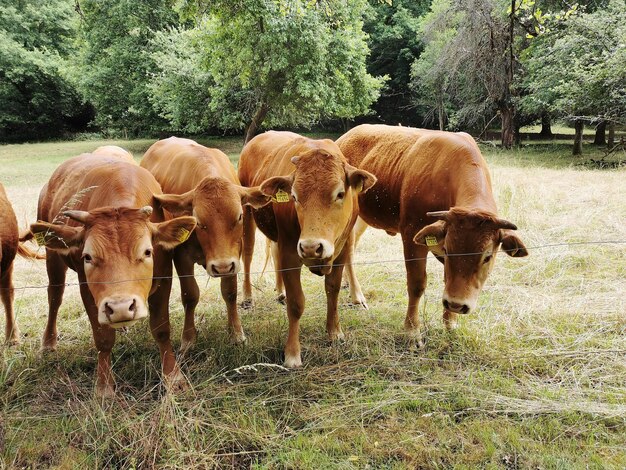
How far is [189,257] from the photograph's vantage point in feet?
13.1

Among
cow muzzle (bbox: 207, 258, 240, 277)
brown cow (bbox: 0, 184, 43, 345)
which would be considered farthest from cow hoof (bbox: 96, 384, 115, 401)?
brown cow (bbox: 0, 184, 43, 345)

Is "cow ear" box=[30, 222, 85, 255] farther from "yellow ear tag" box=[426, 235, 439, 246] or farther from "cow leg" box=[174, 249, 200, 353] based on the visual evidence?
"yellow ear tag" box=[426, 235, 439, 246]

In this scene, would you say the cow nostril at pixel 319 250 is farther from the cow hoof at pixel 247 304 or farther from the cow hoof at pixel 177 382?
the cow hoof at pixel 247 304

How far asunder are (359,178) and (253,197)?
2.97ft

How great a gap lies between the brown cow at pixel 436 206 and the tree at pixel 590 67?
36.2ft

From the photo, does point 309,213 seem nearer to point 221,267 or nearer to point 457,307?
point 221,267

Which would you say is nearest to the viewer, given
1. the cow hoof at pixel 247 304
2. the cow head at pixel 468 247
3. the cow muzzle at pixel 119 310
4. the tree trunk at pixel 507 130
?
the cow muzzle at pixel 119 310

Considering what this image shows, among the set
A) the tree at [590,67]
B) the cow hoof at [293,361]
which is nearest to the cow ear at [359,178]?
the cow hoof at [293,361]

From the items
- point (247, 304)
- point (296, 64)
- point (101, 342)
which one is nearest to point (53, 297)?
point (101, 342)

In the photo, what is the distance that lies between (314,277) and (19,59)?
3373cm

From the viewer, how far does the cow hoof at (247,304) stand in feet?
17.5

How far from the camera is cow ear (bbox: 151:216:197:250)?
3.23 m

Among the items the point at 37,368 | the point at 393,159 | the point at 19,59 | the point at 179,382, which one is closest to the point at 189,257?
the point at 179,382

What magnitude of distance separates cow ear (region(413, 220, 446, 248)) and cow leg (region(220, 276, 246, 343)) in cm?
180
